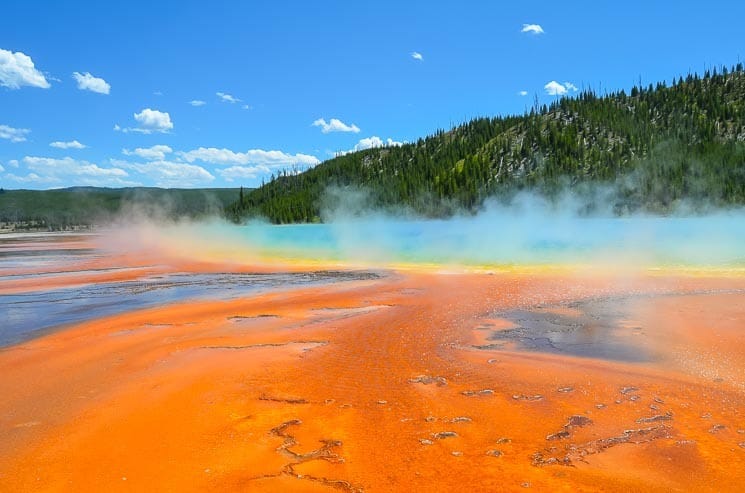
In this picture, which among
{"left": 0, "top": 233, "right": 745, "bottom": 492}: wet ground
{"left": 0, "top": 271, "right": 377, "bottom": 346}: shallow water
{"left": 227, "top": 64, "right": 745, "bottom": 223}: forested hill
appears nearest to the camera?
{"left": 0, "top": 233, "right": 745, "bottom": 492}: wet ground

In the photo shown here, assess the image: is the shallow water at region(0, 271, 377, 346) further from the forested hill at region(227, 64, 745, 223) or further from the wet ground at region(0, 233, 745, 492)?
the forested hill at region(227, 64, 745, 223)

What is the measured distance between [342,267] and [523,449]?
2005cm

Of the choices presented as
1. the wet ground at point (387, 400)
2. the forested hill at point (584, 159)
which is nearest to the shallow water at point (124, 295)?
the wet ground at point (387, 400)

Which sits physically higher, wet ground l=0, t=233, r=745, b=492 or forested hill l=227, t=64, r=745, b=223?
forested hill l=227, t=64, r=745, b=223

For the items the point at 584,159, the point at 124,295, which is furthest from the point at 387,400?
the point at 584,159

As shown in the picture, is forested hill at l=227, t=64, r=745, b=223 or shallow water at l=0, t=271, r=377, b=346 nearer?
shallow water at l=0, t=271, r=377, b=346

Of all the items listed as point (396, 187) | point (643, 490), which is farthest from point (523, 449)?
point (396, 187)

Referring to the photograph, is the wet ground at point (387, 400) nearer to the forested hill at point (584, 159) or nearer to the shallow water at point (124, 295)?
the shallow water at point (124, 295)

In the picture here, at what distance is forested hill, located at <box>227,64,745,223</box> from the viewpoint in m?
84.4

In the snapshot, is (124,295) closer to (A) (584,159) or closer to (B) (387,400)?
(B) (387,400)

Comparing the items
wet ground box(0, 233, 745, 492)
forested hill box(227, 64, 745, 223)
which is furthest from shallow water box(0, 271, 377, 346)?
forested hill box(227, 64, 745, 223)

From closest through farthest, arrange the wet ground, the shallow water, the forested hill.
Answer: the wet ground
the shallow water
the forested hill

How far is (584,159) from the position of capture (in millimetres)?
99625

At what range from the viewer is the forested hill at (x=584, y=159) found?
3322 inches
